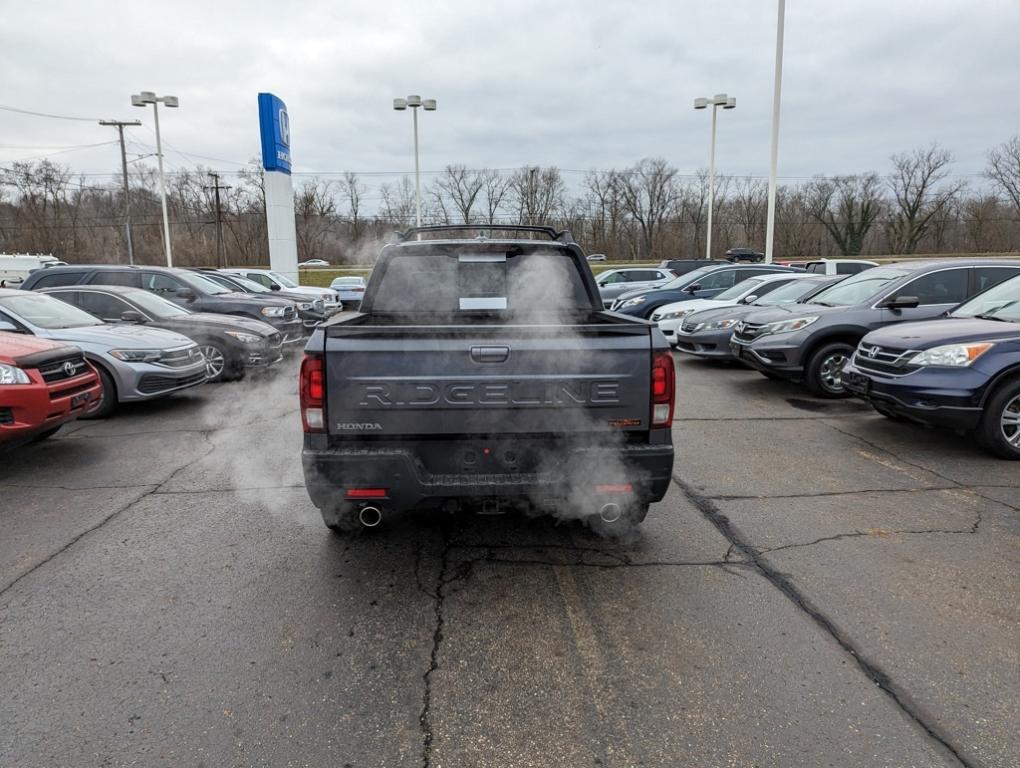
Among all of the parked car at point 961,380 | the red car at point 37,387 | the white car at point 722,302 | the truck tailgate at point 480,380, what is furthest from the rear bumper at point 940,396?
the red car at point 37,387

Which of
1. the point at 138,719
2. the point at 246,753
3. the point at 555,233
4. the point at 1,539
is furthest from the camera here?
the point at 555,233

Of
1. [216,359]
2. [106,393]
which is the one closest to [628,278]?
[216,359]

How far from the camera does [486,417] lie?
3029 mm

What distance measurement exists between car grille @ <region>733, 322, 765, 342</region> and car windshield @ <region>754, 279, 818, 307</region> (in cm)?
172

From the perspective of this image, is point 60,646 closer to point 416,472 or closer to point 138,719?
point 138,719

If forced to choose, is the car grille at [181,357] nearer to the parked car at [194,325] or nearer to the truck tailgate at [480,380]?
A: the parked car at [194,325]

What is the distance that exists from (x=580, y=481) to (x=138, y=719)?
2.01 m

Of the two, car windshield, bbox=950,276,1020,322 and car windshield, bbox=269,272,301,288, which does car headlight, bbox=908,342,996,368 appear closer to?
car windshield, bbox=950,276,1020,322

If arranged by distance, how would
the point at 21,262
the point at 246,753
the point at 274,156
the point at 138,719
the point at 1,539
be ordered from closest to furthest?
the point at 246,753
the point at 138,719
the point at 1,539
the point at 274,156
the point at 21,262

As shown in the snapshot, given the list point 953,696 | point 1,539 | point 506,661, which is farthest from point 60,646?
point 953,696

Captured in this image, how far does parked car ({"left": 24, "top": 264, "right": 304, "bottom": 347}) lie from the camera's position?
10.6 metres

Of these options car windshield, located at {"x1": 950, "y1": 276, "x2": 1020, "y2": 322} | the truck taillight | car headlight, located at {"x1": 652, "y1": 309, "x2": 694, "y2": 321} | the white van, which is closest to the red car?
the truck taillight

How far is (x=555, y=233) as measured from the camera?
504 centimetres

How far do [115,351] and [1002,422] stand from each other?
891 cm
